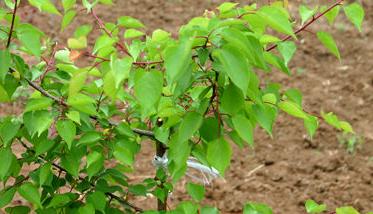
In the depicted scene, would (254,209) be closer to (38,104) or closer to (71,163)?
(71,163)

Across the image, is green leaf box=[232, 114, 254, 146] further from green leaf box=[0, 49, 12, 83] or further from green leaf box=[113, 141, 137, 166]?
green leaf box=[0, 49, 12, 83]

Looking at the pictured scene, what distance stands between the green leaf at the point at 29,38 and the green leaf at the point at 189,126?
0.37 m

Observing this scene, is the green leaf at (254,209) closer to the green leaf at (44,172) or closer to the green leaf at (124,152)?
the green leaf at (124,152)

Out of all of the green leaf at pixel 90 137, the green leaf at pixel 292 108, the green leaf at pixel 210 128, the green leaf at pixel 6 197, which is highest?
the green leaf at pixel 292 108

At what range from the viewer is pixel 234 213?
3.24 m

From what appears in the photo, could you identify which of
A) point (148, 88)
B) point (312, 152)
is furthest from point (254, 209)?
point (312, 152)

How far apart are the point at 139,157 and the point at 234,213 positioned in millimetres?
690

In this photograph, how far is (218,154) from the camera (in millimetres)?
1477

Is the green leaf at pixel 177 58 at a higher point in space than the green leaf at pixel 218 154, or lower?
higher

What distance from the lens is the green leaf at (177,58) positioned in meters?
1.23

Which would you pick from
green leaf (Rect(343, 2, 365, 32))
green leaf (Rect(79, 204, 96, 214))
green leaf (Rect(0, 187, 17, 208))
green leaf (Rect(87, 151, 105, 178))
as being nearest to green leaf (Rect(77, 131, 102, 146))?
green leaf (Rect(87, 151, 105, 178))

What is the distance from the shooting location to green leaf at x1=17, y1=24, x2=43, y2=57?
158 cm

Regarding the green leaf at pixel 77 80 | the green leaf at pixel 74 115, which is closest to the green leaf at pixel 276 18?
the green leaf at pixel 77 80

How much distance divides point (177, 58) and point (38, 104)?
493 millimetres
